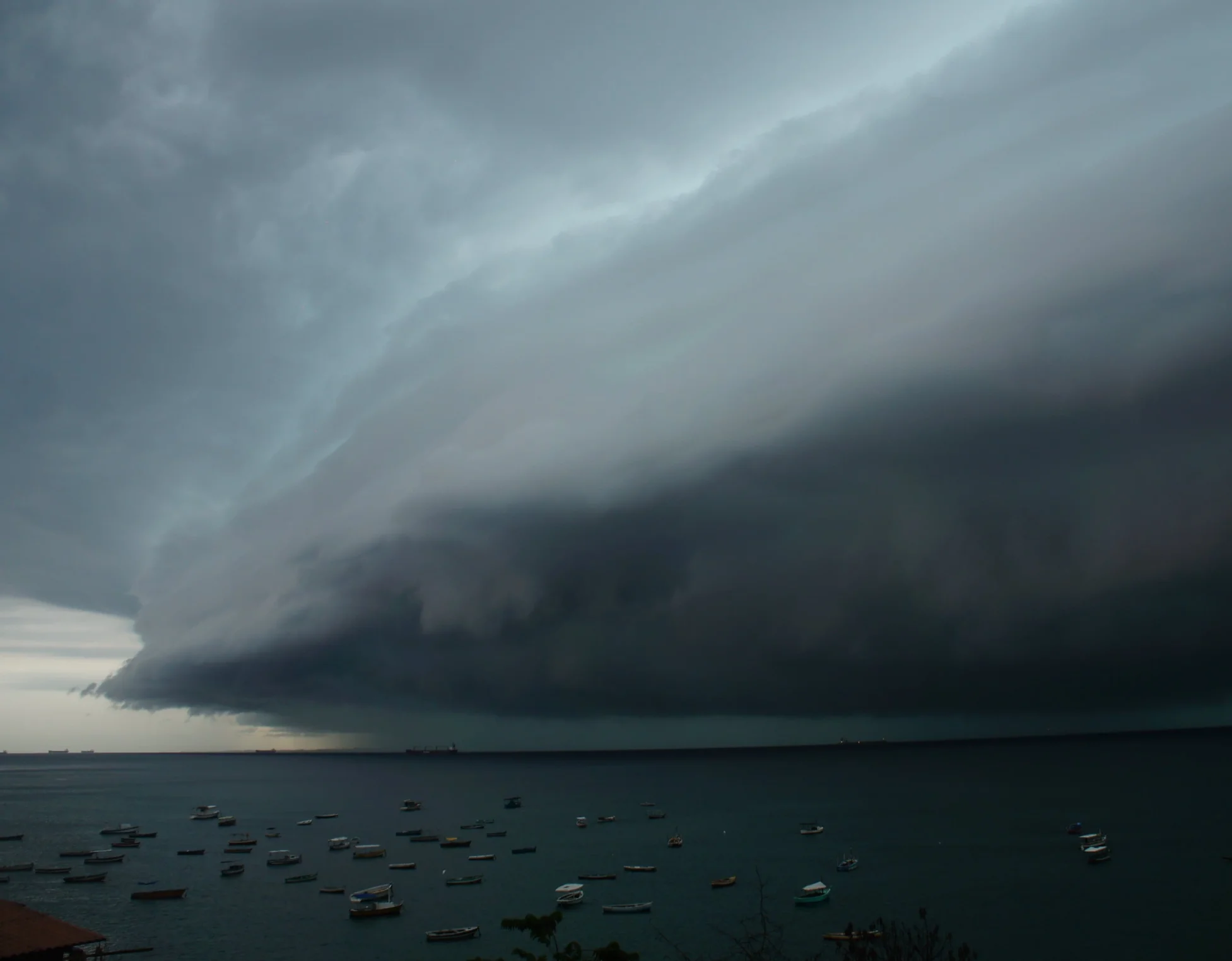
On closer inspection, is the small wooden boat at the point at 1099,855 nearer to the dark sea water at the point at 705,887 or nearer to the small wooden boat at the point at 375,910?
the dark sea water at the point at 705,887

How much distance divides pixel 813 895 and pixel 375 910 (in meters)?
45.6

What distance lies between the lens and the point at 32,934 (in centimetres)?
3866

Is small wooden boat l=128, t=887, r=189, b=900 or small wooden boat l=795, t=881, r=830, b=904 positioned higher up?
small wooden boat l=128, t=887, r=189, b=900

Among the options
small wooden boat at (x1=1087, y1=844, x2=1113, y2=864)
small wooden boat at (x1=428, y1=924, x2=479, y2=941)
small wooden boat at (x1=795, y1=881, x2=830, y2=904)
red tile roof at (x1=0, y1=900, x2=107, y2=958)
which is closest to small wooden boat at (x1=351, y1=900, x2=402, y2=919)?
small wooden boat at (x1=428, y1=924, x2=479, y2=941)

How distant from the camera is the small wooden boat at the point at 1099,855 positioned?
11312cm

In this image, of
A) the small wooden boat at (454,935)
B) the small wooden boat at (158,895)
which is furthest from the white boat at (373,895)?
the small wooden boat at (158,895)

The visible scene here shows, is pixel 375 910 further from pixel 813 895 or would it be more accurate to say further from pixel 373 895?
pixel 813 895

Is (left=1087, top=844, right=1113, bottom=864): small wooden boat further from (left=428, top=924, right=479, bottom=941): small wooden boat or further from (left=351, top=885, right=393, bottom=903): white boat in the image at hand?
(left=351, top=885, right=393, bottom=903): white boat

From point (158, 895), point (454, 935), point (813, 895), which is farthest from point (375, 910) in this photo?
point (813, 895)

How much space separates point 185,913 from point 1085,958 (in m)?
85.8

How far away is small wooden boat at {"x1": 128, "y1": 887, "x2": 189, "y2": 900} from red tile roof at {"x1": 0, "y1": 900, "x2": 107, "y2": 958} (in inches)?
2634

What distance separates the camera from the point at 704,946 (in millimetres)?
76438

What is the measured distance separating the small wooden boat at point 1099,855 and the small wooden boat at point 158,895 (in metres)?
112

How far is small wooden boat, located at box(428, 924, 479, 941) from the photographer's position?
78.8 m
